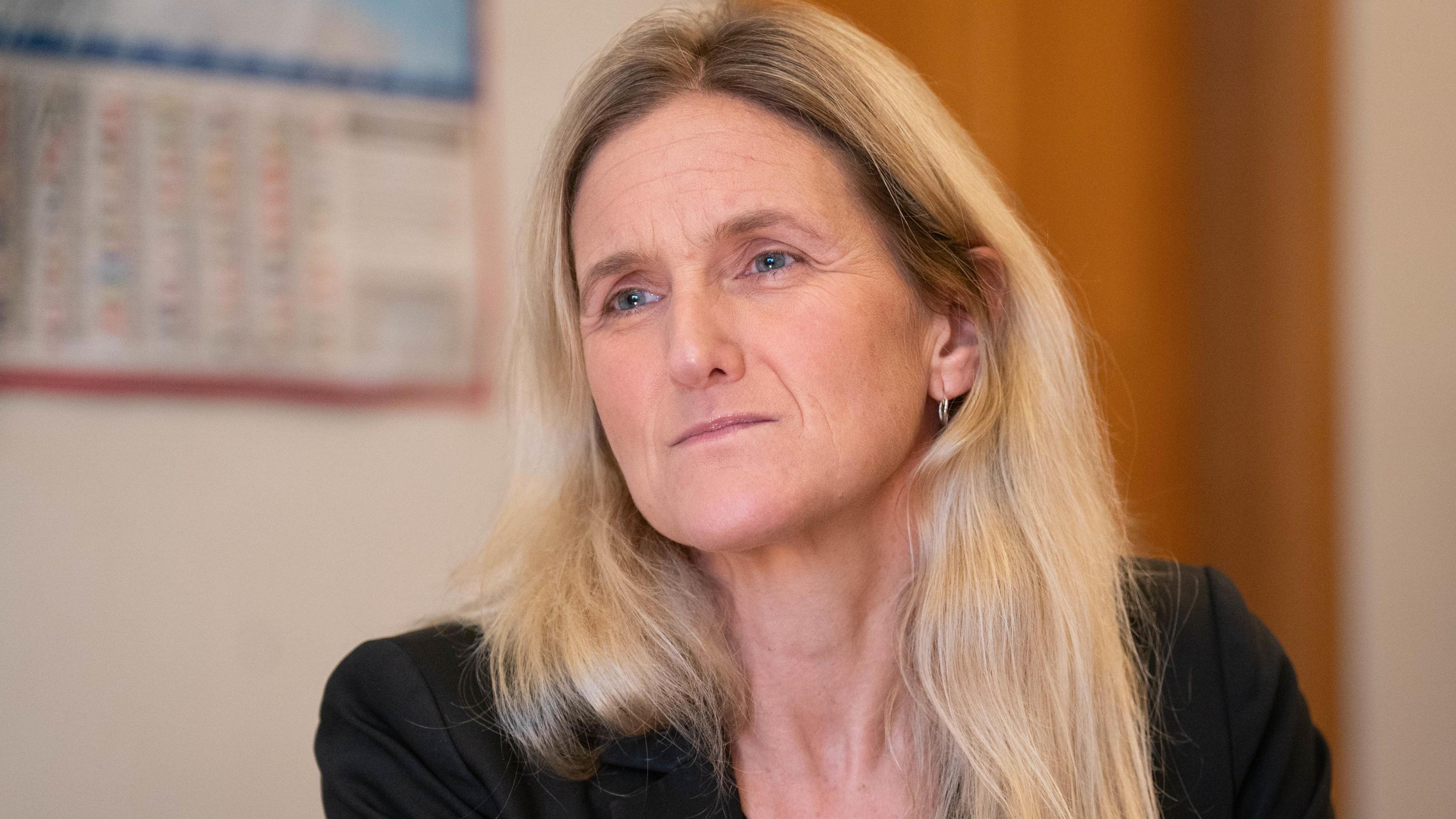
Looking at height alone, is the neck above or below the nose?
below

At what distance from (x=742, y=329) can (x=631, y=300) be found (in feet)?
0.58

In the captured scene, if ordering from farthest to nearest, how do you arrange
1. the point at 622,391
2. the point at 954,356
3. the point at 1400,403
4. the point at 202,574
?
the point at 1400,403 → the point at 202,574 → the point at 954,356 → the point at 622,391

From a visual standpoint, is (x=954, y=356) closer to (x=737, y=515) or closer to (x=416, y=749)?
(x=737, y=515)

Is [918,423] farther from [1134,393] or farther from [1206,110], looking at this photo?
[1206,110]

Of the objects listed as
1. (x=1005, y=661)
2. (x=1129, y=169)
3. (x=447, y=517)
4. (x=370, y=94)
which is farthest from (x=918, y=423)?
(x=1129, y=169)

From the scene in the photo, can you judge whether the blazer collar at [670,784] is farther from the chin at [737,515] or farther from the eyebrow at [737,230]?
the eyebrow at [737,230]

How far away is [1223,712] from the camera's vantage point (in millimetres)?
1381

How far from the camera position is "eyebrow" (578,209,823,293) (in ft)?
4.08

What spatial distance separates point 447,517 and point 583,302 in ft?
2.43

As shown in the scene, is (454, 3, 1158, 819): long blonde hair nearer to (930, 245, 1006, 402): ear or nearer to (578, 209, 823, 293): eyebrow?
(930, 245, 1006, 402): ear

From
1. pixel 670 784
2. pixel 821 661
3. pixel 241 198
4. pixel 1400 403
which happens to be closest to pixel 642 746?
pixel 670 784

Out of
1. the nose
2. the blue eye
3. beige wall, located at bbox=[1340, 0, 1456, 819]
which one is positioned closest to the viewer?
the nose

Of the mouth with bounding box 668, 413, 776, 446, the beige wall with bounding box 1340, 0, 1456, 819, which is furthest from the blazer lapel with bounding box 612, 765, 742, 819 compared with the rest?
the beige wall with bounding box 1340, 0, 1456, 819

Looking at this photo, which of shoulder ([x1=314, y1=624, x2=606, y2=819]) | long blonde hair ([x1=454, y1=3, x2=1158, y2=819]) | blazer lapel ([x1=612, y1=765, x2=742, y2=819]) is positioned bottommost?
blazer lapel ([x1=612, y1=765, x2=742, y2=819])
